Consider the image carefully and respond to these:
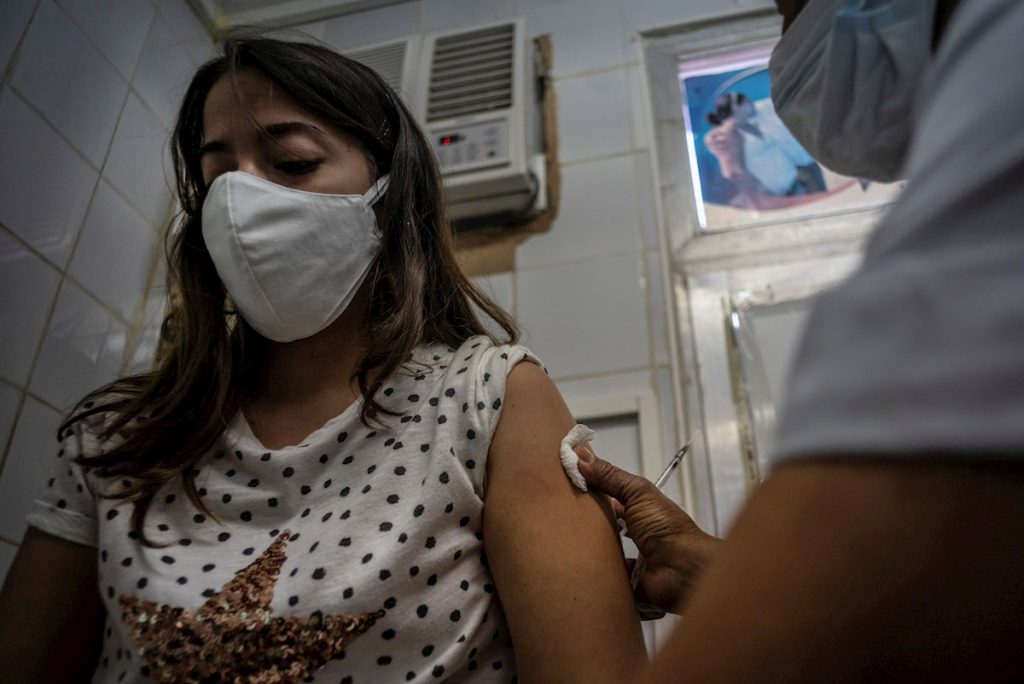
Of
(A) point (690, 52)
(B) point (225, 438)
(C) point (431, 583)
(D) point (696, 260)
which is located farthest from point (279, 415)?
(A) point (690, 52)

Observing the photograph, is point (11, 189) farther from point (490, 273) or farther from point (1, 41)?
point (490, 273)

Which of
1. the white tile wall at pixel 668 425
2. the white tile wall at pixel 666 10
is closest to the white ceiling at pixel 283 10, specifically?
the white tile wall at pixel 666 10

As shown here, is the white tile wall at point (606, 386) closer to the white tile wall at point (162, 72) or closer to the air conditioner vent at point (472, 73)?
the air conditioner vent at point (472, 73)

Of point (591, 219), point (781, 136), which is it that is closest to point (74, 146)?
point (591, 219)

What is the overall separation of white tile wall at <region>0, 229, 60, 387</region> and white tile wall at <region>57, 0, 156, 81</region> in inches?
19.4

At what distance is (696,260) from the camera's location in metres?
1.59

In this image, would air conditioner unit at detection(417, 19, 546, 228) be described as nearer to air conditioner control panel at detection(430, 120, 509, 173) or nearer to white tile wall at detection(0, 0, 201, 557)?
air conditioner control panel at detection(430, 120, 509, 173)

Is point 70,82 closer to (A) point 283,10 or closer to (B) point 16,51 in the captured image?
(B) point 16,51

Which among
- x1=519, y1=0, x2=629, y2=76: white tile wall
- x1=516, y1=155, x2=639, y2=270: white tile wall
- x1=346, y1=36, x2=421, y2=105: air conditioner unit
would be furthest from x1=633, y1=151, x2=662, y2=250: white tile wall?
x1=346, y1=36, x2=421, y2=105: air conditioner unit

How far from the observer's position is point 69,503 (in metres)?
0.84

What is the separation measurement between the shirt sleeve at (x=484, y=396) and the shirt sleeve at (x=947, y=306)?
1.62 feet

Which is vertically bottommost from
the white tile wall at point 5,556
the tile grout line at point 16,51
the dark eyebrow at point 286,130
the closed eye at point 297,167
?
the white tile wall at point 5,556

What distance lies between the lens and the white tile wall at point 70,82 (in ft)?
4.58

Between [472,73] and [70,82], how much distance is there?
774mm
